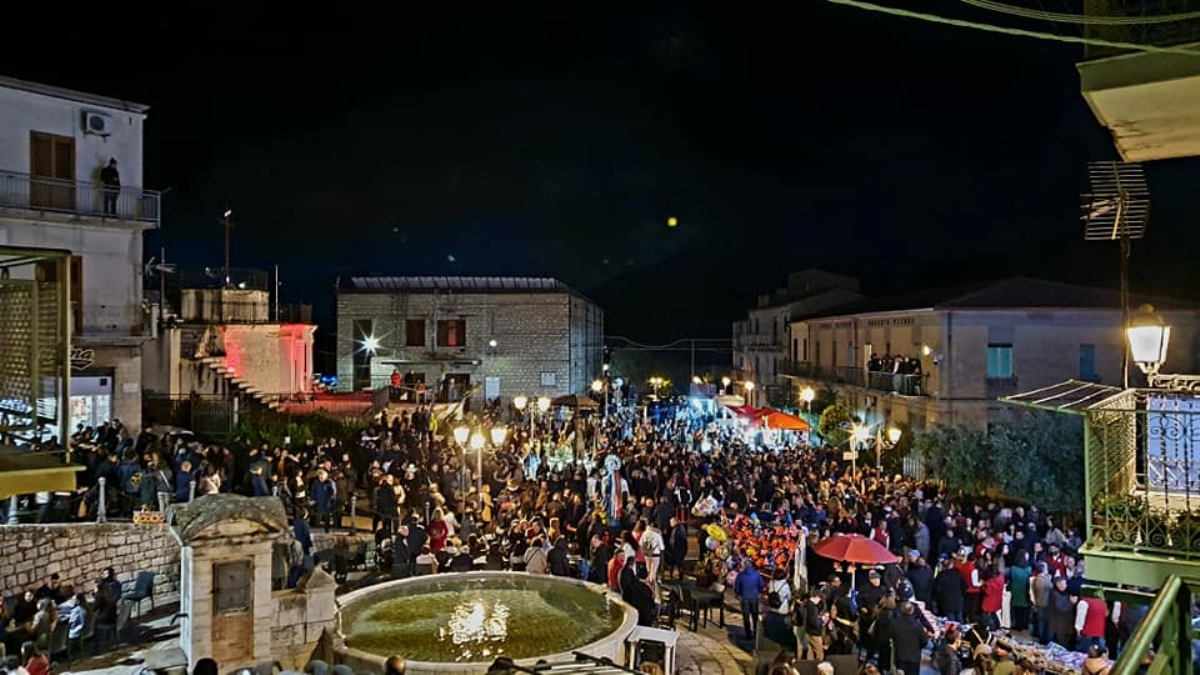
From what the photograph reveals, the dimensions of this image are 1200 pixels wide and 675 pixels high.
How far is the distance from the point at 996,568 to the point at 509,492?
9935 millimetres

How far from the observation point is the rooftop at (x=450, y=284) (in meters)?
45.2

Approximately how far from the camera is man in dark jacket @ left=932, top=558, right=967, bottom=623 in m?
12.3

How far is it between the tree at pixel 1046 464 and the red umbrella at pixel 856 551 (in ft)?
33.4

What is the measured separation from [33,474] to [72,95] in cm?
1978

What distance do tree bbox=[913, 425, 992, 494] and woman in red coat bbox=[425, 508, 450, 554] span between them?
14119mm

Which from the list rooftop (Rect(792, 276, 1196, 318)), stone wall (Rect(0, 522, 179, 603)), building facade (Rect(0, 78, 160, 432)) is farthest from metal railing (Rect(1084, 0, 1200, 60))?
rooftop (Rect(792, 276, 1196, 318))

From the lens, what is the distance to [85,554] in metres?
14.2

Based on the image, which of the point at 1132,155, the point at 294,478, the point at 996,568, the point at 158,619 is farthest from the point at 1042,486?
the point at 158,619

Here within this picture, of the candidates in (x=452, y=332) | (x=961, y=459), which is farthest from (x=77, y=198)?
(x=452, y=332)

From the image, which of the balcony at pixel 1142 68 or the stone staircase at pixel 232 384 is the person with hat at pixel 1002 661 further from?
the stone staircase at pixel 232 384

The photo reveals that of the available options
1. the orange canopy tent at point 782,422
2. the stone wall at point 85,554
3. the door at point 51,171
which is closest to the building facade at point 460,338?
the orange canopy tent at point 782,422

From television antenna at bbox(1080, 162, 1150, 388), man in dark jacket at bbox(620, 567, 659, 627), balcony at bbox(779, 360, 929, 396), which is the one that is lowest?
man in dark jacket at bbox(620, 567, 659, 627)

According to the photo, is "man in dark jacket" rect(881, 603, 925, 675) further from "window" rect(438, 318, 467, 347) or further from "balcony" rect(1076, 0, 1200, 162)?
"window" rect(438, 318, 467, 347)

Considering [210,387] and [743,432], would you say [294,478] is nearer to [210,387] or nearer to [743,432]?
[210,387]
